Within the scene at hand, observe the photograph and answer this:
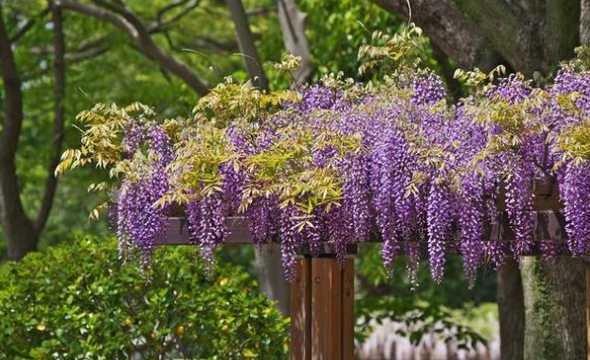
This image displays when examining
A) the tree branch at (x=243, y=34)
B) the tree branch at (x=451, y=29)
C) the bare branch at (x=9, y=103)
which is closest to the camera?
the tree branch at (x=451, y=29)

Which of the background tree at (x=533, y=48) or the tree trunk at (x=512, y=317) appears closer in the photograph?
the background tree at (x=533, y=48)

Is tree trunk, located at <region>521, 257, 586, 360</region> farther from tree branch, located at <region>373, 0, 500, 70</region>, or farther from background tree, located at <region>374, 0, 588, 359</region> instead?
tree branch, located at <region>373, 0, 500, 70</region>

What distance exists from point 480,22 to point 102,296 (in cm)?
352

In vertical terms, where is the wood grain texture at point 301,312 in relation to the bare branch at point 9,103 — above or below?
below

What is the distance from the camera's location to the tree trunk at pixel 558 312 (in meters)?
8.24

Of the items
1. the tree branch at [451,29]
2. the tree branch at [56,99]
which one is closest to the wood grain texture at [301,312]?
the tree branch at [451,29]

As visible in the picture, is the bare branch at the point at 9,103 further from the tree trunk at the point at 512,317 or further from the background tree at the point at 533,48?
the tree trunk at the point at 512,317

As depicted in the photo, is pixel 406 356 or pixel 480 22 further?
pixel 406 356

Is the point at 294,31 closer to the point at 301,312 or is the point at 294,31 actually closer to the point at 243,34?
the point at 243,34

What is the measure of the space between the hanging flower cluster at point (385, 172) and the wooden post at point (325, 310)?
0.53 feet

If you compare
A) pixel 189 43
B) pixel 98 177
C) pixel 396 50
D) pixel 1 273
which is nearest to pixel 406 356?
pixel 98 177

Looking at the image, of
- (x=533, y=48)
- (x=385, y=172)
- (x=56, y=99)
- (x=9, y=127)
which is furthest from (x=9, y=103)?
(x=385, y=172)

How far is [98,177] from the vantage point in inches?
594

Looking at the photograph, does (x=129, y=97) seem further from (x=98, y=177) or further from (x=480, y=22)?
(x=480, y=22)
